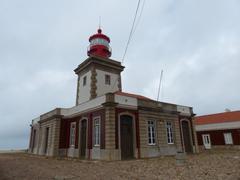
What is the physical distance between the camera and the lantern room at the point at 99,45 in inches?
816

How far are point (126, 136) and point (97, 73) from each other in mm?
7682

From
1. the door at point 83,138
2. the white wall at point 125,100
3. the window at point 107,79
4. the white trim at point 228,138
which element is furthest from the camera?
the white trim at point 228,138

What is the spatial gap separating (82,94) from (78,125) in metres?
4.03

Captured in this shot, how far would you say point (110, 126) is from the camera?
12297 millimetres

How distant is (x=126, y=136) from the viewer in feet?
43.3

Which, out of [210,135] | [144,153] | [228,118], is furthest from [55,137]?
[228,118]

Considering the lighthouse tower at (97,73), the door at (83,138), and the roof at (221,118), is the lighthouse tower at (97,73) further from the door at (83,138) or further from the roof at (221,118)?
the roof at (221,118)

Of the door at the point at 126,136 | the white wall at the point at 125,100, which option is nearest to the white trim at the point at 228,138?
the white wall at the point at 125,100

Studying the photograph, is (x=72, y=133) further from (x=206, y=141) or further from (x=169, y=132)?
(x=206, y=141)

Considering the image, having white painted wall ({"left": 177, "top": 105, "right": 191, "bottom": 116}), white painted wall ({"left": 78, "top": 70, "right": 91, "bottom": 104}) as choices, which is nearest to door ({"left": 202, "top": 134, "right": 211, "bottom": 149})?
white painted wall ({"left": 177, "top": 105, "right": 191, "bottom": 116})

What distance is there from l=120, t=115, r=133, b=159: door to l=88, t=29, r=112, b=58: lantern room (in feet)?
32.3

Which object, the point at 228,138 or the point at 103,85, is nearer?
the point at 103,85

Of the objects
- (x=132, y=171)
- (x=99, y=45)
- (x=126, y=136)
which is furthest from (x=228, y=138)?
(x=132, y=171)

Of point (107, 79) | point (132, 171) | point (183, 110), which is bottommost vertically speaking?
point (132, 171)
